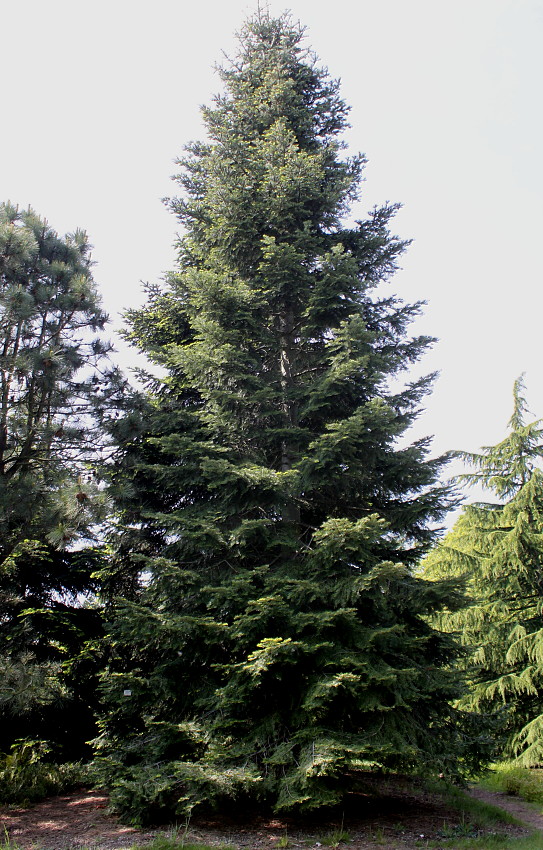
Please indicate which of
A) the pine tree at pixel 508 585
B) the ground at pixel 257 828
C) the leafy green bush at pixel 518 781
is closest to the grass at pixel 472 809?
the ground at pixel 257 828

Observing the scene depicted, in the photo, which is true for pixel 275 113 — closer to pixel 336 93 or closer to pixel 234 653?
pixel 336 93

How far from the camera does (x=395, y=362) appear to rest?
330 inches

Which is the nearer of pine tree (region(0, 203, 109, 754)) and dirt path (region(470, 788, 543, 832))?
pine tree (region(0, 203, 109, 754))

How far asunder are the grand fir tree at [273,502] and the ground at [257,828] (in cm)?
36

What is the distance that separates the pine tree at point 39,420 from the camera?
6.40 m

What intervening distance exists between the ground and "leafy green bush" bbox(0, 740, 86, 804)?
0.80 feet

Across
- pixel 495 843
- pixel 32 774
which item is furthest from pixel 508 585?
pixel 32 774

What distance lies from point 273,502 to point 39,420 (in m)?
3.39

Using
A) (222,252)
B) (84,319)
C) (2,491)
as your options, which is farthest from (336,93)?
(2,491)

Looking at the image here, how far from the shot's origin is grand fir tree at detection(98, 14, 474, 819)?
6219 millimetres

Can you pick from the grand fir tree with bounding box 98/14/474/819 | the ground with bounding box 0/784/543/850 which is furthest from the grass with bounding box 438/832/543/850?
the grand fir tree with bounding box 98/14/474/819

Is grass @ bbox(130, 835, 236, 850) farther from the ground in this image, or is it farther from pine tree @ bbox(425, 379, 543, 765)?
pine tree @ bbox(425, 379, 543, 765)

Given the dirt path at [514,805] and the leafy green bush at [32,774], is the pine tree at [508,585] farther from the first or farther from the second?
the leafy green bush at [32,774]

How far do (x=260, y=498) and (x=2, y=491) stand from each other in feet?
10.9
